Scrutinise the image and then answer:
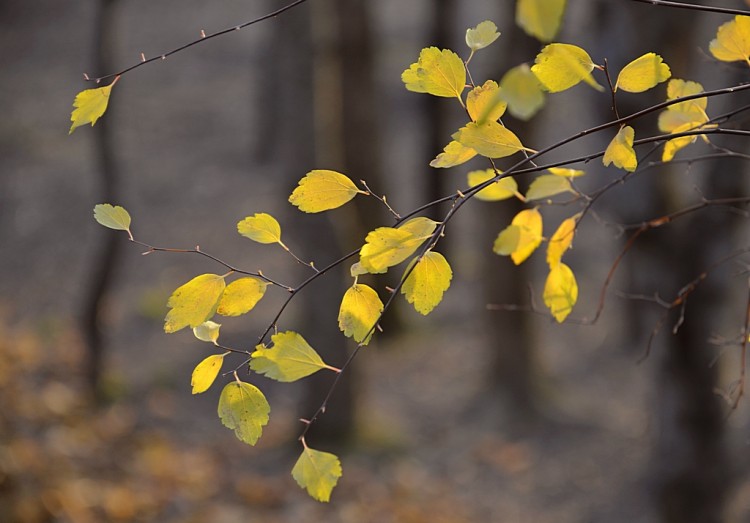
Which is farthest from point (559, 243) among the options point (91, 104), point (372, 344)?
point (372, 344)

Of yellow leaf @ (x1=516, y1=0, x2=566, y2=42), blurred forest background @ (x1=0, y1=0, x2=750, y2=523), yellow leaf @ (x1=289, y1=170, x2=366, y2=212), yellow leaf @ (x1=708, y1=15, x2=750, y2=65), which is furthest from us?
blurred forest background @ (x1=0, y1=0, x2=750, y2=523)

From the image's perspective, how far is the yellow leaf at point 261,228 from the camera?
1.29m

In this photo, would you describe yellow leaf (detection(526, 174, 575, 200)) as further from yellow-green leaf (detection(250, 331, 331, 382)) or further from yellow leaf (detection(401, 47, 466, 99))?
yellow-green leaf (detection(250, 331, 331, 382))

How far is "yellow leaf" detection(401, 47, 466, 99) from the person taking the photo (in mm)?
1247

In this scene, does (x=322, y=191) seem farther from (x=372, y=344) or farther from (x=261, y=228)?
(x=372, y=344)

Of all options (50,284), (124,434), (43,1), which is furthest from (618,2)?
(43,1)

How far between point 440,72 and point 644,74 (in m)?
0.31

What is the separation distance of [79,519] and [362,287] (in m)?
3.49

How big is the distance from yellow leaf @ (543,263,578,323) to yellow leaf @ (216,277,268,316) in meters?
0.53

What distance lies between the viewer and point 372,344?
8406mm

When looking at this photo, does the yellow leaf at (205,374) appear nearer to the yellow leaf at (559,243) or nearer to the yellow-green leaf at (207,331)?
the yellow-green leaf at (207,331)

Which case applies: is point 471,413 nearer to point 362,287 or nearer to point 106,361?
point 106,361

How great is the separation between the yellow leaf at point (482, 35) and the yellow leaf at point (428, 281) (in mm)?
340

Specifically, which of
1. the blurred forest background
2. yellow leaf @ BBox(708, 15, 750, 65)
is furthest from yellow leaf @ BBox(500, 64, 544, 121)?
the blurred forest background
